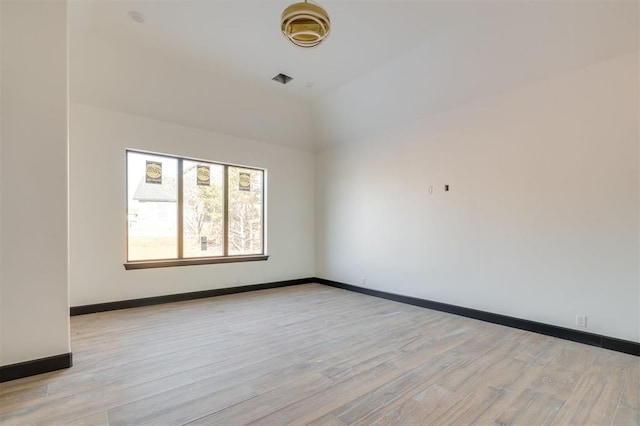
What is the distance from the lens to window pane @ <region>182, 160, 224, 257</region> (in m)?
5.57

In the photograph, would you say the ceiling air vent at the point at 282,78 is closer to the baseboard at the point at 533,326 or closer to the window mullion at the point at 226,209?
the window mullion at the point at 226,209

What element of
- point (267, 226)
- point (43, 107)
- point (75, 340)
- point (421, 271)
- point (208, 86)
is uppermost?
point (208, 86)

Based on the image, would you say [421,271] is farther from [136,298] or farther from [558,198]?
[136,298]

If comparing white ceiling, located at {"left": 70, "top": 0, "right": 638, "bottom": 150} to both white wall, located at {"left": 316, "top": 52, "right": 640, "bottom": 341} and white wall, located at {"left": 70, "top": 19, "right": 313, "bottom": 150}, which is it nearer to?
white wall, located at {"left": 70, "top": 19, "right": 313, "bottom": 150}

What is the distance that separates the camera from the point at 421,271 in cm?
501

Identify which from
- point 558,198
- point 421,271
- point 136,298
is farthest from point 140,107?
point 558,198

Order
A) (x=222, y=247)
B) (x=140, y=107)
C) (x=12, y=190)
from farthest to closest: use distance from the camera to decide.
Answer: (x=222, y=247) < (x=140, y=107) < (x=12, y=190)

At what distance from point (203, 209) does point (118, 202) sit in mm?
1398

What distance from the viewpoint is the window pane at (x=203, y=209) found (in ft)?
18.3

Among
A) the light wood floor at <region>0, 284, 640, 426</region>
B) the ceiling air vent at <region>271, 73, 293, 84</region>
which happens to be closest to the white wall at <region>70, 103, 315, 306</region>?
the light wood floor at <region>0, 284, 640, 426</region>

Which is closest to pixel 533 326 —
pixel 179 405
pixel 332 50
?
pixel 179 405

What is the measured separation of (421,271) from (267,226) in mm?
3262

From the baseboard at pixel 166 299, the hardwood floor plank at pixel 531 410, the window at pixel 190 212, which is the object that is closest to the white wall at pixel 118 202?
the baseboard at pixel 166 299

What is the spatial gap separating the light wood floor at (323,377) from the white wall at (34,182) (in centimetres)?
48
